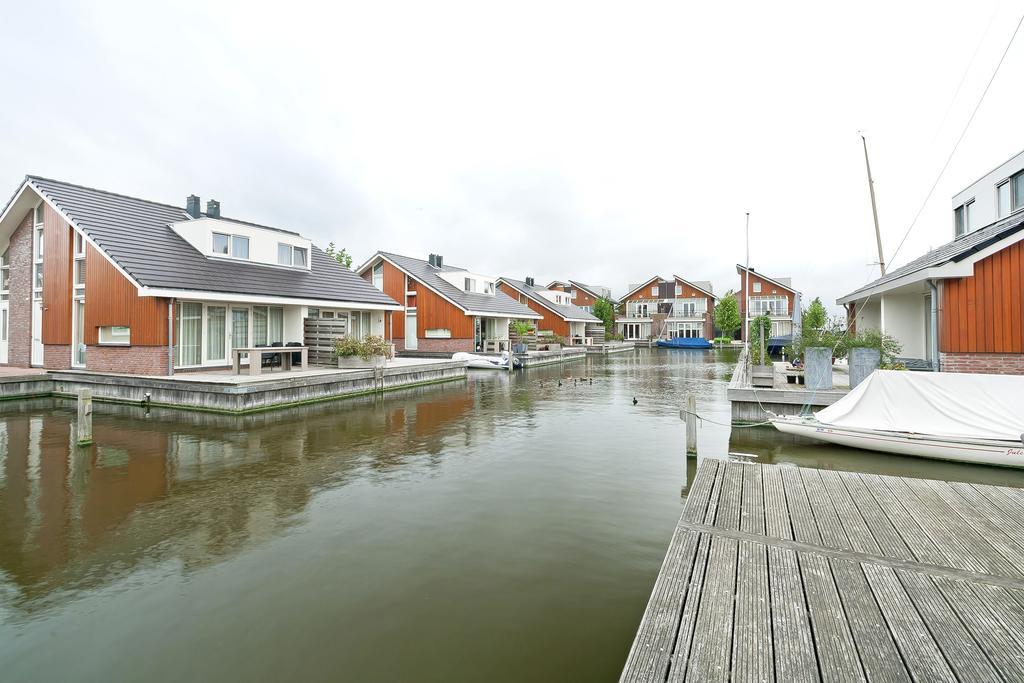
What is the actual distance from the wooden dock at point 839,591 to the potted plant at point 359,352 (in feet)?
48.0

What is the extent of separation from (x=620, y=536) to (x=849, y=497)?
2534 mm

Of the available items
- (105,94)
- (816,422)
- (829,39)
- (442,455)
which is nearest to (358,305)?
(105,94)

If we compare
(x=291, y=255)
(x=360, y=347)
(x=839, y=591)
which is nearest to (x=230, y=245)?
Answer: (x=291, y=255)

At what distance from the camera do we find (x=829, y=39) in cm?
1455

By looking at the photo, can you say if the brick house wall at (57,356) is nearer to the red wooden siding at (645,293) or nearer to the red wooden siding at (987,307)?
the red wooden siding at (987,307)

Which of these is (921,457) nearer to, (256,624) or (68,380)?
(256,624)

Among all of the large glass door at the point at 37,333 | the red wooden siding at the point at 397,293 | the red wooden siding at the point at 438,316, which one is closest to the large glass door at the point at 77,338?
the large glass door at the point at 37,333

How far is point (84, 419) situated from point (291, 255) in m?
12.7

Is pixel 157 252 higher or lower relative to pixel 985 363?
higher

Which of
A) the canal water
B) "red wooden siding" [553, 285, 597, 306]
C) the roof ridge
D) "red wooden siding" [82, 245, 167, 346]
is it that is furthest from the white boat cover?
"red wooden siding" [553, 285, 597, 306]

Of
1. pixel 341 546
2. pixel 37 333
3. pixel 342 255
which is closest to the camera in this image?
pixel 341 546

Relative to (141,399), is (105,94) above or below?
Answer: above

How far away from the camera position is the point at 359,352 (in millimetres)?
17906

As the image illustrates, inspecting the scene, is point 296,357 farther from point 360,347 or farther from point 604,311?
point 604,311
